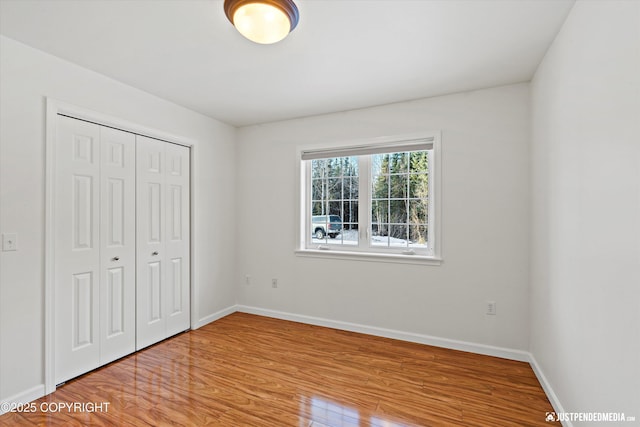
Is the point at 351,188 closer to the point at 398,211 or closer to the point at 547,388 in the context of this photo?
the point at 398,211

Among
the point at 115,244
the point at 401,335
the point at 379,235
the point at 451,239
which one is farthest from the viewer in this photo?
the point at 379,235

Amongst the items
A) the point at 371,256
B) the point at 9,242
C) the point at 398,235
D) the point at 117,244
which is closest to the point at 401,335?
the point at 371,256

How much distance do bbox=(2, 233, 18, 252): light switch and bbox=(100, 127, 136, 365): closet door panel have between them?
0.58 metres

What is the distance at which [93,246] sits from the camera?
2555mm

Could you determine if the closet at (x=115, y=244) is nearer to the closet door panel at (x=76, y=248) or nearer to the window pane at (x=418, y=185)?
the closet door panel at (x=76, y=248)

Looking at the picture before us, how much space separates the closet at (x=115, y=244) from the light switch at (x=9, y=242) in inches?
9.2

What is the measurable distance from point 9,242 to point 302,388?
7.44 ft

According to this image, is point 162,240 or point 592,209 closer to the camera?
point 592,209

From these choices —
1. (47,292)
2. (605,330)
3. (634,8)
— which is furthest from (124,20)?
(605,330)

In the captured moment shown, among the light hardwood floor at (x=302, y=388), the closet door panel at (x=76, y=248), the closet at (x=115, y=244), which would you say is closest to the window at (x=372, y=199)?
the light hardwood floor at (x=302, y=388)

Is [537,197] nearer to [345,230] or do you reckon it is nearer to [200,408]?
[345,230]

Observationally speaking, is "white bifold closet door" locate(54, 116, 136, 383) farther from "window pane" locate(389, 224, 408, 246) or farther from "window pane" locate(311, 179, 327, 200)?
"window pane" locate(389, 224, 408, 246)

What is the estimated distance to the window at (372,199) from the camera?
3.21 m

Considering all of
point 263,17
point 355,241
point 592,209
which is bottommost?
point 355,241
